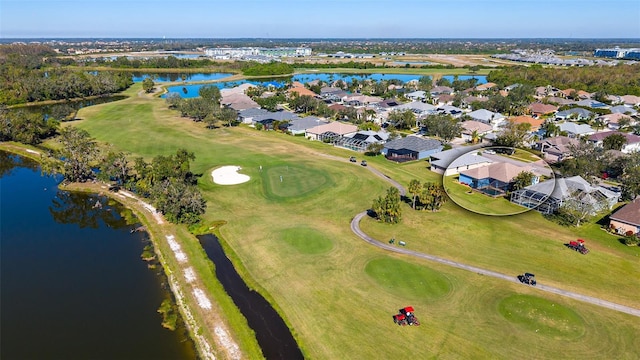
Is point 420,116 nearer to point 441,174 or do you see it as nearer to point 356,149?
→ point 356,149

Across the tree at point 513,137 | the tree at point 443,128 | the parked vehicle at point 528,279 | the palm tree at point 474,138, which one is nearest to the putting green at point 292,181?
the parked vehicle at point 528,279

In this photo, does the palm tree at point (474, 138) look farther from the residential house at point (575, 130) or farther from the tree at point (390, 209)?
the tree at point (390, 209)

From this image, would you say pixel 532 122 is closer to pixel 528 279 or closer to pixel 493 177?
pixel 493 177

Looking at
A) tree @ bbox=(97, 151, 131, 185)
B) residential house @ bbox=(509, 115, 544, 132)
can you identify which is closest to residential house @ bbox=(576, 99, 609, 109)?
residential house @ bbox=(509, 115, 544, 132)

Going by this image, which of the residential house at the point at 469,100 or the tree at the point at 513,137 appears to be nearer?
the tree at the point at 513,137
